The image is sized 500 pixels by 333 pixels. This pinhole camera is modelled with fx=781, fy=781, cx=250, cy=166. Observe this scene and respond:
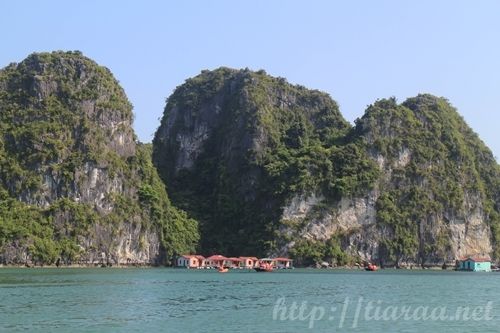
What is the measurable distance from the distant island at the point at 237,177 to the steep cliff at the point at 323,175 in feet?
0.85

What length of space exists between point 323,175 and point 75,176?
41093mm

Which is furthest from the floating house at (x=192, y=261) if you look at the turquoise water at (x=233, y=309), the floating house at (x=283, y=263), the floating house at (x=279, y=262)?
the turquoise water at (x=233, y=309)

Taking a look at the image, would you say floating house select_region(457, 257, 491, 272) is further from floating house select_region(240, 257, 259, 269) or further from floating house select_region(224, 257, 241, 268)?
floating house select_region(224, 257, 241, 268)

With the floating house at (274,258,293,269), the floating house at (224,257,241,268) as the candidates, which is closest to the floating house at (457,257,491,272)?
the floating house at (274,258,293,269)

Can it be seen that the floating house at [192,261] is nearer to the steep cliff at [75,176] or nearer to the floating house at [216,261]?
the floating house at [216,261]

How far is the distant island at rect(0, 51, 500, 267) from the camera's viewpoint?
366 ft

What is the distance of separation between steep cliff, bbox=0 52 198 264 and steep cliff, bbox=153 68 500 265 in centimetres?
1444

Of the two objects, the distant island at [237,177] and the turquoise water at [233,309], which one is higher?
the distant island at [237,177]

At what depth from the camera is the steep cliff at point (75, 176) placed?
350 feet

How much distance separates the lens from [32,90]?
120 meters

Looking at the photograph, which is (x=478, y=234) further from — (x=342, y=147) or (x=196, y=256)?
(x=196, y=256)

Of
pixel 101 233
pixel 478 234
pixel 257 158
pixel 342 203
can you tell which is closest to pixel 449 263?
pixel 478 234

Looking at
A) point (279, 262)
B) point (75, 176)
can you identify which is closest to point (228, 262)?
point (279, 262)

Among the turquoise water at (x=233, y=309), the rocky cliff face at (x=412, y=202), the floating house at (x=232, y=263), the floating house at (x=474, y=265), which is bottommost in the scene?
the turquoise water at (x=233, y=309)
